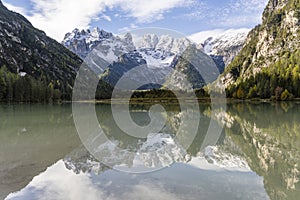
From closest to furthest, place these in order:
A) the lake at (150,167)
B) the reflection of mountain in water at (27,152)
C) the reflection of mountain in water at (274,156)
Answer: the lake at (150,167)
the reflection of mountain in water at (274,156)
the reflection of mountain in water at (27,152)

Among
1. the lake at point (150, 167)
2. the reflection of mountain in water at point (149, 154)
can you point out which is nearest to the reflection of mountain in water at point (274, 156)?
the lake at point (150, 167)

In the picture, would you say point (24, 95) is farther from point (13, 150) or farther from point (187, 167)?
point (187, 167)

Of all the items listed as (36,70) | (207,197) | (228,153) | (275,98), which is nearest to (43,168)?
(207,197)

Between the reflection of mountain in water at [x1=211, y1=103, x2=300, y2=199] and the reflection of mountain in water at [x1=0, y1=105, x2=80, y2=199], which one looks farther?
the reflection of mountain in water at [x1=0, y1=105, x2=80, y2=199]

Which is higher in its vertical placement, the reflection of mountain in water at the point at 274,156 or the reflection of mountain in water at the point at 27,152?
the reflection of mountain in water at the point at 274,156

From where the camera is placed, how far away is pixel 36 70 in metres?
196

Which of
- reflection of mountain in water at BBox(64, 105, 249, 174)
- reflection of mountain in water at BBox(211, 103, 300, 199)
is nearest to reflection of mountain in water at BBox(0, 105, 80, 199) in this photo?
reflection of mountain in water at BBox(64, 105, 249, 174)

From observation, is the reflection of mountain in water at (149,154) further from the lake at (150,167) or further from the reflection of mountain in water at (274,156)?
the reflection of mountain in water at (274,156)

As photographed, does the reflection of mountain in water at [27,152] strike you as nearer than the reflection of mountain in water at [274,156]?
No

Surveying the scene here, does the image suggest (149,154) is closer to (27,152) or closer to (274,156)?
(274,156)

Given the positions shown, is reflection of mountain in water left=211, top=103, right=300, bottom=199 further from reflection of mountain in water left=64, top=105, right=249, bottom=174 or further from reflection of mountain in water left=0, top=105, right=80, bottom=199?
reflection of mountain in water left=0, top=105, right=80, bottom=199

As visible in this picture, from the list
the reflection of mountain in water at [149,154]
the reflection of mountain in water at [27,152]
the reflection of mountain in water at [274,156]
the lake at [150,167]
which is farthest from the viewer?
the reflection of mountain in water at [149,154]

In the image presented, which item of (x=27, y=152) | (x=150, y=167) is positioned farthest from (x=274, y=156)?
(x=27, y=152)

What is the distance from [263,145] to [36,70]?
196 metres
